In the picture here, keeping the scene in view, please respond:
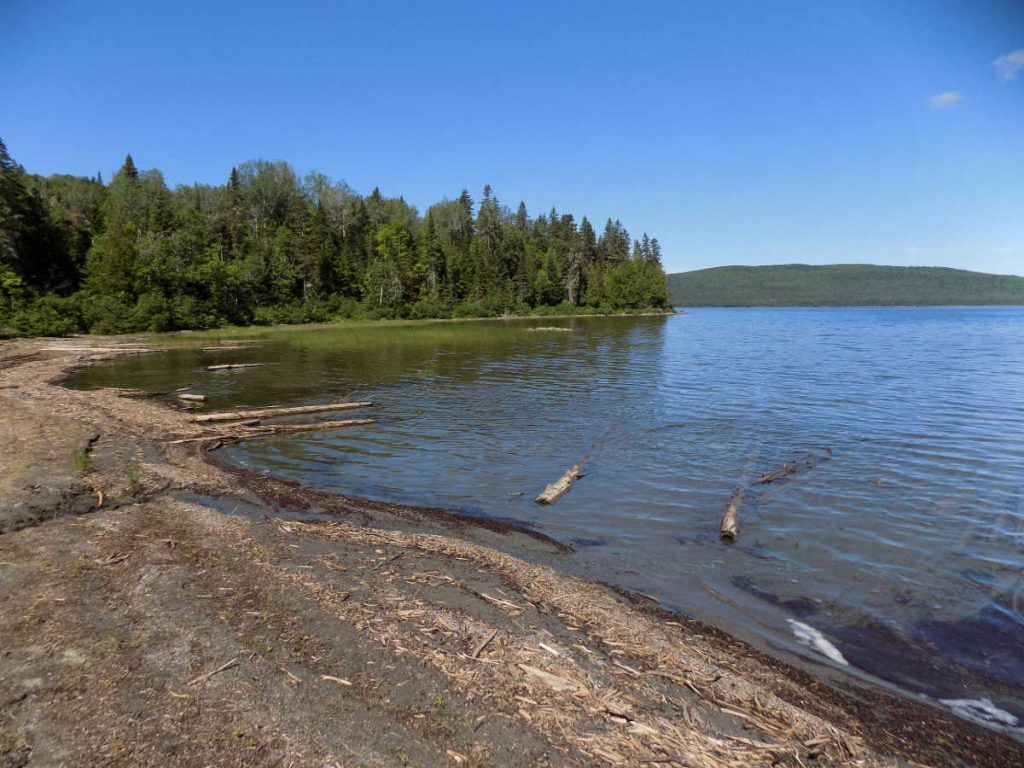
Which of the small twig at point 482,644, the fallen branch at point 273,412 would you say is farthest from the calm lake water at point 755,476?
the small twig at point 482,644

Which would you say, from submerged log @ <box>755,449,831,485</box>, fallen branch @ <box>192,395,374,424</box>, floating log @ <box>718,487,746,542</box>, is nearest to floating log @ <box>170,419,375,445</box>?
fallen branch @ <box>192,395,374,424</box>

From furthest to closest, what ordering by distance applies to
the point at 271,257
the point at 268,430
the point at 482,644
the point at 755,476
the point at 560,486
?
the point at 271,257 → the point at 268,430 → the point at 755,476 → the point at 560,486 → the point at 482,644

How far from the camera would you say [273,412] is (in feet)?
73.6

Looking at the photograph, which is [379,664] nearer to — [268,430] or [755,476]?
[755,476]

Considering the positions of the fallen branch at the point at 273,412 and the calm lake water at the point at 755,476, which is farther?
the fallen branch at the point at 273,412

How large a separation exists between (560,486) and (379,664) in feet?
27.5

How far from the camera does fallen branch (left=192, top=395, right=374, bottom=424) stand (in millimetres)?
20420

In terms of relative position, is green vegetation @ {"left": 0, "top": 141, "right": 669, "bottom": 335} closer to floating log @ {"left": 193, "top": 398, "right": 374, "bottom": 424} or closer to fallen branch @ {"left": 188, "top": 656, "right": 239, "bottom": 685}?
floating log @ {"left": 193, "top": 398, "right": 374, "bottom": 424}

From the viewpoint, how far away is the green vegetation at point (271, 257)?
213 feet

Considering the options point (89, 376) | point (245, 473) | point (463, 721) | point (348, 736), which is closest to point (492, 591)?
point (463, 721)

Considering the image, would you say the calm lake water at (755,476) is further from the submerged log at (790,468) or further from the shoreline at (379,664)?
the shoreline at (379,664)

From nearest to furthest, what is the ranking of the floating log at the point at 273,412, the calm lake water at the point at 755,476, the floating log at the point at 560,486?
the calm lake water at the point at 755,476 → the floating log at the point at 560,486 → the floating log at the point at 273,412

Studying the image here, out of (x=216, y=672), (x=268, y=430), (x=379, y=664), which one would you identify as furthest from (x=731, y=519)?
(x=268, y=430)

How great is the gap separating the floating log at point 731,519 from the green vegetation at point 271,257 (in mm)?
63698
